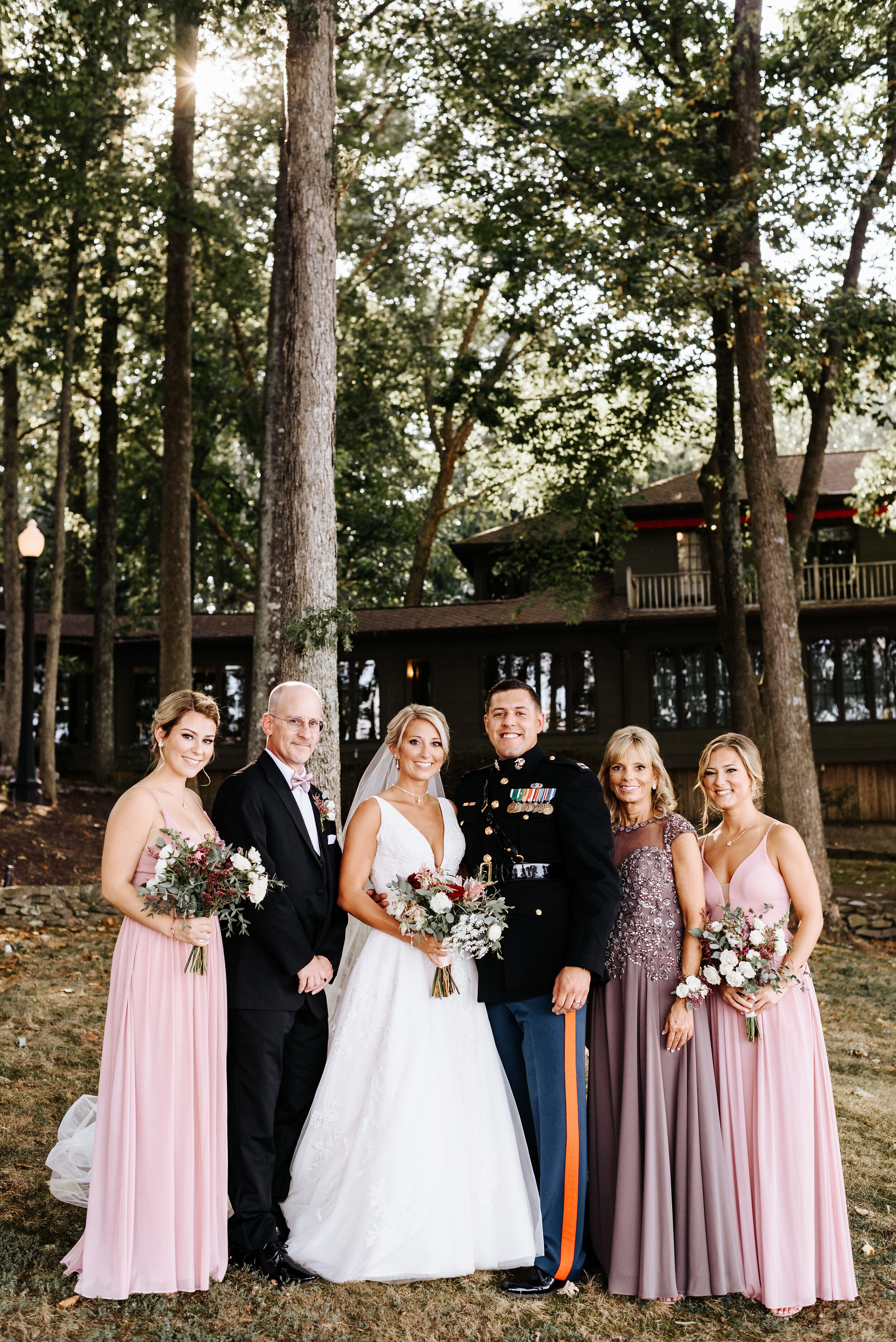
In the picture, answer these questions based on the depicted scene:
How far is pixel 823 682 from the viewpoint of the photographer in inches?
1027

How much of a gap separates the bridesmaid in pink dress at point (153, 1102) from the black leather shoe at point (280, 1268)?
0.51ft

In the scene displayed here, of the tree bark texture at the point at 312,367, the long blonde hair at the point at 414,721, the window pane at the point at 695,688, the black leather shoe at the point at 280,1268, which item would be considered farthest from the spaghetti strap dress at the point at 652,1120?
the window pane at the point at 695,688

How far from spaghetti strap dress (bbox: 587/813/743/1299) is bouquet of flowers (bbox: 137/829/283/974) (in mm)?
1546

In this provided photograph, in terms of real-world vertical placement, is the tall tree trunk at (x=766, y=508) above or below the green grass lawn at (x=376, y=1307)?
above

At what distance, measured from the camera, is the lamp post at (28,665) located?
53.6 feet

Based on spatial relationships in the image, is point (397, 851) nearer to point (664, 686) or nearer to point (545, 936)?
point (545, 936)

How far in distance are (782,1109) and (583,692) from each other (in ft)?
75.2

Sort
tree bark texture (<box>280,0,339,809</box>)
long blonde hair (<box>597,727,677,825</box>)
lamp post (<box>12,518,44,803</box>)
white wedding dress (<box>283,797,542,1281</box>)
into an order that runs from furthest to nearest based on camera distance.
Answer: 1. lamp post (<box>12,518,44,803</box>)
2. tree bark texture (<box>280,0,339,809</box>)
3. long blonde hair (<box>597,727,677,825</box>)
4. white wedding dress (<box>283,797,542,1281</box>)

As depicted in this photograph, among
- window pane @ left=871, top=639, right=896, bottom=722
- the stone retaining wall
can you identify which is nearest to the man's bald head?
the stone retaining wall

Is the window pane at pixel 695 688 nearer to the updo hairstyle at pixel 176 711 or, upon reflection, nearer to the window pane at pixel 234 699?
the window pane at pixel 234 699

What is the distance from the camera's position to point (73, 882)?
1379cm

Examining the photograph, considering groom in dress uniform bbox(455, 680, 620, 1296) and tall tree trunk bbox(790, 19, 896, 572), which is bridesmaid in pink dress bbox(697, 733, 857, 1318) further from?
tall tree trunk bbox(790, 19, 896, 572)

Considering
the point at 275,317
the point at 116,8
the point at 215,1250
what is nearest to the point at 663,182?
the point at 275,317

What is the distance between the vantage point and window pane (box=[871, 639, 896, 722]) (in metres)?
25.7
